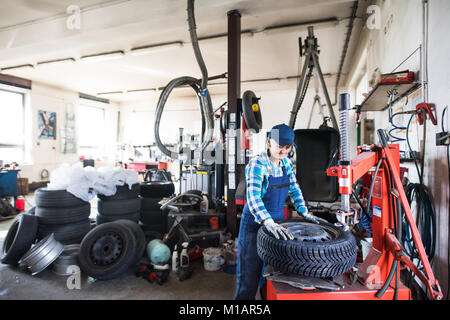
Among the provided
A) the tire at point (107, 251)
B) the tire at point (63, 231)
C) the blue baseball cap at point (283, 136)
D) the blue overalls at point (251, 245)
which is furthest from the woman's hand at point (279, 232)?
the tire at point (63, 231)

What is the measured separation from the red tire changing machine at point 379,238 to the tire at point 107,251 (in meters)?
1.56

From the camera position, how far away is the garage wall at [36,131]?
7301mm

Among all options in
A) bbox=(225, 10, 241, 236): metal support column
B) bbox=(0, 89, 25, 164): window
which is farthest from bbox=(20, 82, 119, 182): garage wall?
bbox=(225, 10, 241, 236): metal support column

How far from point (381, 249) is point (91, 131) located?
401 inches

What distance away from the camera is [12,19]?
4.14 m

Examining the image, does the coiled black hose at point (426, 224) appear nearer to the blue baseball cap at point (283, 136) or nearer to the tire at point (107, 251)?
the blue baseball cap at point (283, 136)

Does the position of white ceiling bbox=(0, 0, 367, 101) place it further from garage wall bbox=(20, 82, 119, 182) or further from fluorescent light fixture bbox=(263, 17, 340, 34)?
garage wall bbox=(20, 82, 119, 182)

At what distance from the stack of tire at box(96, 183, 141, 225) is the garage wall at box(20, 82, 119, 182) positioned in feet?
19.2

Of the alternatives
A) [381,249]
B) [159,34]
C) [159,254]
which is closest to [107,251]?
[159,254]

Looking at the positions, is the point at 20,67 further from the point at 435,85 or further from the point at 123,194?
the point at 435,85

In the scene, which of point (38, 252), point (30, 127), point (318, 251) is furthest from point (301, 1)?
point (30, 127)

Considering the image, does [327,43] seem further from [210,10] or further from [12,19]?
[12,19]

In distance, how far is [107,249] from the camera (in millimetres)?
2379

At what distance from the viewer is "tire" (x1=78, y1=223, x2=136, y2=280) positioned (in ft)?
7.21
